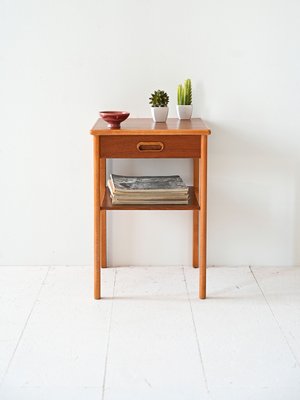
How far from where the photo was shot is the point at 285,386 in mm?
2520

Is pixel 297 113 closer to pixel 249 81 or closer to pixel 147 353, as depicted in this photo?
pixel 249 81

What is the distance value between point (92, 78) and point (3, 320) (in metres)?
1.20

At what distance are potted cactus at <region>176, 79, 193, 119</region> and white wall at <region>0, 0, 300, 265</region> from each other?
Result: 0.11 m

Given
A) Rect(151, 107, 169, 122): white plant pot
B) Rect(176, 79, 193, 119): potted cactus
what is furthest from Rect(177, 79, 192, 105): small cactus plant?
Rect(151, 107, 169, 122): white plant pot

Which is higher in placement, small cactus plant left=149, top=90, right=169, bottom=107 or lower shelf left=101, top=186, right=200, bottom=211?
small cactus plant left=149, top=90, right=169, bottom=107

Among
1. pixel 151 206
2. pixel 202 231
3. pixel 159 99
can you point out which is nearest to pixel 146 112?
pixel 159 99

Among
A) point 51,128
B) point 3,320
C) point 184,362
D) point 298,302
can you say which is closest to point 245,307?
point 298,302

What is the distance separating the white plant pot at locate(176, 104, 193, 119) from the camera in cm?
356

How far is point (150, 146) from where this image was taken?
3307mm

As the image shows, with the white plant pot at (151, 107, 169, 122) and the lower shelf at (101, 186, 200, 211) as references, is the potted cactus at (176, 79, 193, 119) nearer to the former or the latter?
the white plant pot at (151, 107, 169, 122)

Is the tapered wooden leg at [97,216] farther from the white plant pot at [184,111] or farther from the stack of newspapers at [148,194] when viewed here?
the white plant pot at [184,111]

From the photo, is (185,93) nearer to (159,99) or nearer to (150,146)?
(159,99)

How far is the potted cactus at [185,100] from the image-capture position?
353 cm

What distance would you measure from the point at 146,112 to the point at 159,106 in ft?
0.66
